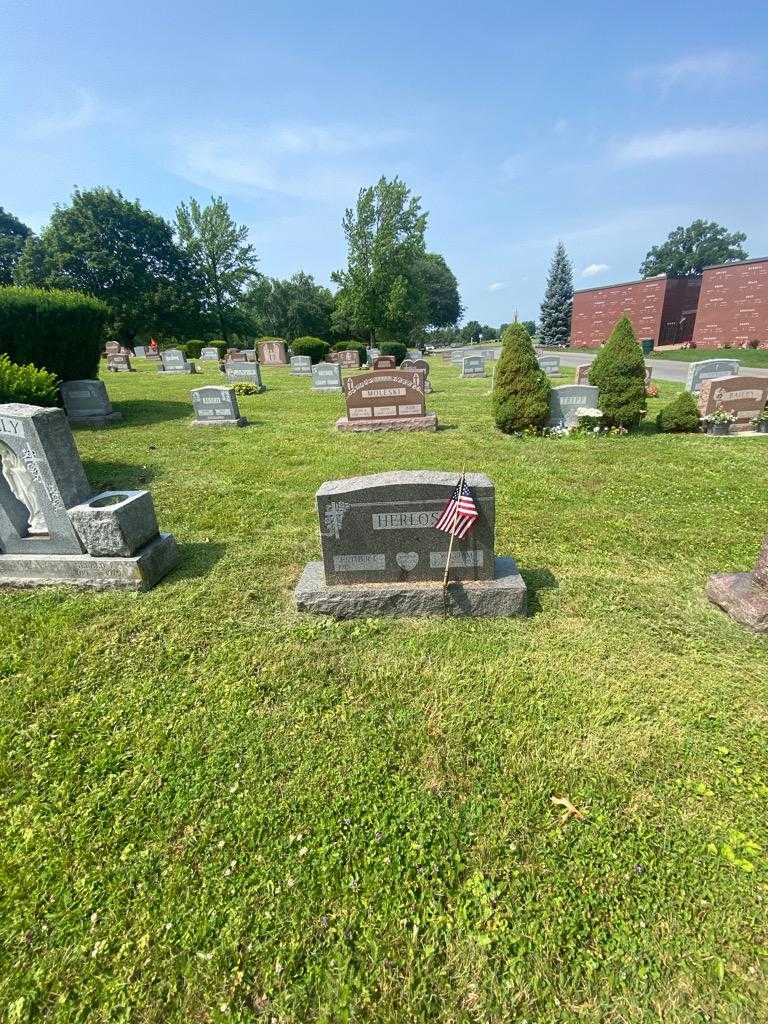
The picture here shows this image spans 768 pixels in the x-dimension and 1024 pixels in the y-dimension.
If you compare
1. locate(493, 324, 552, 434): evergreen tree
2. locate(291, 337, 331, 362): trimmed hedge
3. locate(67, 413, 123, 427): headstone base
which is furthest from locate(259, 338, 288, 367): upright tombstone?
locate(493, 324, 552, 434): evergreen tree

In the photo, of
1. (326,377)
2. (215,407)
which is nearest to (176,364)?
(326,377)

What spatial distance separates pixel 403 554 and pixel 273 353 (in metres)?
32.3

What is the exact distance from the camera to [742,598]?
3705 millimetres

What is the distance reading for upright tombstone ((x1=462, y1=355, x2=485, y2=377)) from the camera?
77.0ft

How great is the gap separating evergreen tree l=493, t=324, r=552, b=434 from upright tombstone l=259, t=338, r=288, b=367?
84.8ft

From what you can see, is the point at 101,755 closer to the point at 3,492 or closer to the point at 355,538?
the point at 355,538

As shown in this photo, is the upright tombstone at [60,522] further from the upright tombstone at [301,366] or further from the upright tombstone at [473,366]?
the upright tombstone at [301,366]

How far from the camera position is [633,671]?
321 centimetres

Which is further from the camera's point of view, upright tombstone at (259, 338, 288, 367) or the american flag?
upright tombstone at (259, 338, 288, 367)

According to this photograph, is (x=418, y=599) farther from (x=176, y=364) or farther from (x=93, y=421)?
(x=176, y=364)

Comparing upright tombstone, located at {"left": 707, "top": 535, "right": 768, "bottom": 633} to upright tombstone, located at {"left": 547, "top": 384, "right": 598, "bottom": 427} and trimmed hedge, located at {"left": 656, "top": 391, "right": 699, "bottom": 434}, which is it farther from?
trimmed hedge, located at {"left": 656, "top": 391, "right": 699, "bottom": 434}

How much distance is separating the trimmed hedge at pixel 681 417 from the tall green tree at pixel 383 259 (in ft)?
110

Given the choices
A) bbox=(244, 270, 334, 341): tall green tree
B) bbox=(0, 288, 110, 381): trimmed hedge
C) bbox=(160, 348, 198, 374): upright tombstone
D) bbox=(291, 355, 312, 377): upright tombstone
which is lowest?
bbox=(291, 355, 312, 377): upright tombstone

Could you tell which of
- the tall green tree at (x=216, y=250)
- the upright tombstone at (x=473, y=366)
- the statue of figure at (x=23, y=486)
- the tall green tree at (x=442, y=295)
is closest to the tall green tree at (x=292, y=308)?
the tall green tree at (x=216, y=250)
